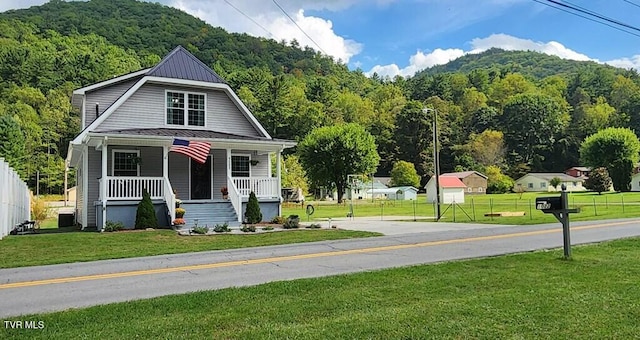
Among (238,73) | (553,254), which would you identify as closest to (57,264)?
(553,254)

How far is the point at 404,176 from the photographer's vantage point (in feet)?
266

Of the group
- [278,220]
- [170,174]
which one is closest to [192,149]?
[170,174]

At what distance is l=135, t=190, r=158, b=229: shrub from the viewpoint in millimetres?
17719

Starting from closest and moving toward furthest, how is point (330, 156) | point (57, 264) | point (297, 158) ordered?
point (57, 264)
point (330, 156)
point (297, 158)

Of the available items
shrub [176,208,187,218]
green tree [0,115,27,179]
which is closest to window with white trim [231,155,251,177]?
shrub [176,208,187,218]

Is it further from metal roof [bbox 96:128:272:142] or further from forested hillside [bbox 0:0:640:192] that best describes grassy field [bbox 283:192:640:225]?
forested hillside [bbox 0:0:640:192]

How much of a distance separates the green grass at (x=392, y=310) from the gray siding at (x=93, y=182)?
48.8 feet

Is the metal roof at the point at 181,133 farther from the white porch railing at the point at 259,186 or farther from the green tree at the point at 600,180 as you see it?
the green tree at the point at 600,180

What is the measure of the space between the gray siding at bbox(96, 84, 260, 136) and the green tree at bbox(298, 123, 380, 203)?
32108 mm

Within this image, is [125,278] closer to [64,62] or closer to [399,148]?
[64,62]

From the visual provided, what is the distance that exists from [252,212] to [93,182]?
A: 6.47m

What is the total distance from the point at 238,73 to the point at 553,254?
175 feet

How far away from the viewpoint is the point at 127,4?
68.4m

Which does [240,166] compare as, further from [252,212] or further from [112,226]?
[112,226]
